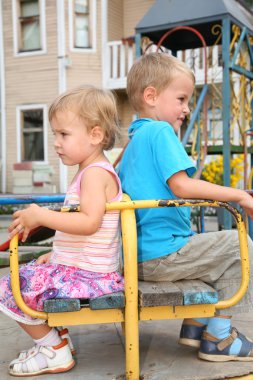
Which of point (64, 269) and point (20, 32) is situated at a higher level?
point (20, 32)

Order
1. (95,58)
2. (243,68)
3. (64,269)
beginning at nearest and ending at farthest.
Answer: (64,269) < (243,68) < (95,58)

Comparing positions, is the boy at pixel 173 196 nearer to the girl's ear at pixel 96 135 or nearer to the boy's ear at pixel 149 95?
the boy's ear at pixel 149 95

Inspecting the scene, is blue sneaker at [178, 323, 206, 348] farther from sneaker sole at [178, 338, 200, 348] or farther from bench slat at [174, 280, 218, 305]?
bench slat at [174, 280, 218, 305]

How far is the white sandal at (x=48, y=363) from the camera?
8.07 ft

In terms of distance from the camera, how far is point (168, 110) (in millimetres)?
2566

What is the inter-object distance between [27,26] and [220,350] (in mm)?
15932

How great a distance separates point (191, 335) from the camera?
2.67 metres

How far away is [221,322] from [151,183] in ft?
2.34

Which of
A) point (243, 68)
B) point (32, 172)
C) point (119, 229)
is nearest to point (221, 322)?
point (119, 229)

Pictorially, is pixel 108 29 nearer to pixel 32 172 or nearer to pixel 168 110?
pixel 32 172

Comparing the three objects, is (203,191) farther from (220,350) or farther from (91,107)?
(220,350)

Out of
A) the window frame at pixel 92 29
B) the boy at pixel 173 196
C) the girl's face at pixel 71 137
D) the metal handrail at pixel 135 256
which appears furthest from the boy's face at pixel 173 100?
the window frame at pixel 92 29

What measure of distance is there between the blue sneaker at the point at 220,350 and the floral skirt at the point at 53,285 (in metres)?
0.51

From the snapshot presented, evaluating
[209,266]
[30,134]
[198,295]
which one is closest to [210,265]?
[209,266]
